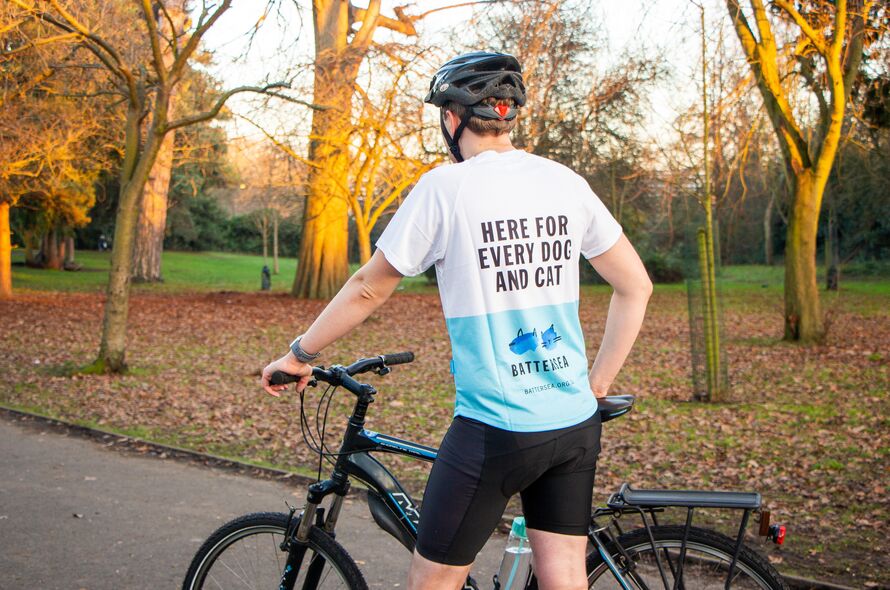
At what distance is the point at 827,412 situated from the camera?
1000 centimetres

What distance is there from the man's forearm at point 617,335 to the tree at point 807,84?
11.6 metres

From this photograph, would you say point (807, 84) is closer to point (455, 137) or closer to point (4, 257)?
point (455, 137)

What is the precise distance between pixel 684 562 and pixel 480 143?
1.36 m

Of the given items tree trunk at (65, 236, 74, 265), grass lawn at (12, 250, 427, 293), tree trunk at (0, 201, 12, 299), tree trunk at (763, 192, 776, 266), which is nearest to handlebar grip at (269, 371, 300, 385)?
tree trunk at (0, 201, 12, 299)

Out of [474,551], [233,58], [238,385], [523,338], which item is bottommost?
[238,385]

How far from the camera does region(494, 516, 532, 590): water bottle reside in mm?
2709

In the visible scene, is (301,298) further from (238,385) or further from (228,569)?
(228,569)

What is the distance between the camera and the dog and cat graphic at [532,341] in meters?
2.29

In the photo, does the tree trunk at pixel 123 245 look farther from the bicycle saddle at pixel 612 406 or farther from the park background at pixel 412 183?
the bicycle saddle at pixel 612 406

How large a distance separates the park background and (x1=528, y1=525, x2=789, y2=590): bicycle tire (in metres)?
2.45

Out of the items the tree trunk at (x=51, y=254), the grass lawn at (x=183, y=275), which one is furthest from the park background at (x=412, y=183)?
the tree trunk at (x=51, y=254)

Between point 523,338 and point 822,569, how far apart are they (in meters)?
3.42

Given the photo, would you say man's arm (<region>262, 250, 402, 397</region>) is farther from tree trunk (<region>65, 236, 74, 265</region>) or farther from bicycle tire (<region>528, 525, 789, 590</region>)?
tree trunk (<region>65, 236, 74, 265</region>)

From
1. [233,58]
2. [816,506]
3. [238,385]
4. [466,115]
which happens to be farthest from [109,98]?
[466,115]
